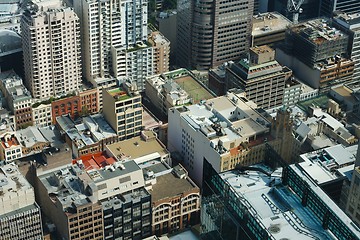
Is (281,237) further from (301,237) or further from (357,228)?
(357,228)

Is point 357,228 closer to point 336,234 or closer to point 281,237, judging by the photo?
point 336,234

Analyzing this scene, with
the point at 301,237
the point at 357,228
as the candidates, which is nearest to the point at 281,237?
the point at 301,237

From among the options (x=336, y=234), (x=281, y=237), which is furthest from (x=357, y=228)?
(x=281, y=237)
